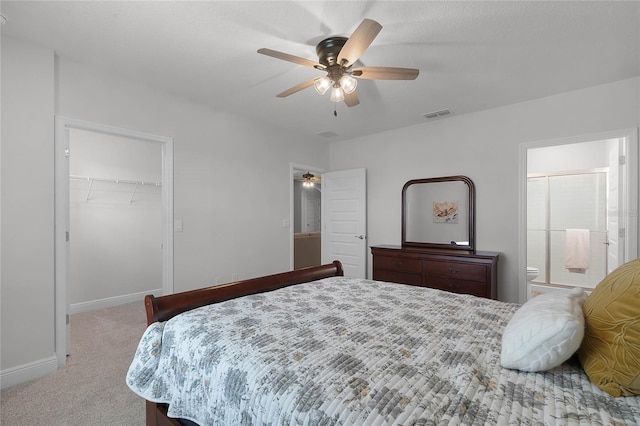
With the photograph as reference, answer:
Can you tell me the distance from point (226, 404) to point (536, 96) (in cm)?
402

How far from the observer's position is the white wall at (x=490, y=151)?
3.03m

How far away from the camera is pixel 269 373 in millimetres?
1059

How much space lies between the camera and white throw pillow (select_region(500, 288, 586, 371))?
100 centimetres

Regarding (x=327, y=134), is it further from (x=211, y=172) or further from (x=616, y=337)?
(x=616, y=337)

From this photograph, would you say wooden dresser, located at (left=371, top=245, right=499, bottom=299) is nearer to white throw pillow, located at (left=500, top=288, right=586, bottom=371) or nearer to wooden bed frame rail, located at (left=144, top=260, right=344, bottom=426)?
wooden bed frame rail, located at (left=144, top=260, right=344, bottom=426)

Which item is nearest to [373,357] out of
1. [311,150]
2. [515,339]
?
[515,339]

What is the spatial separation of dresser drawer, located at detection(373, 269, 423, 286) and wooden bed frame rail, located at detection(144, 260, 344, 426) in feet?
5.45

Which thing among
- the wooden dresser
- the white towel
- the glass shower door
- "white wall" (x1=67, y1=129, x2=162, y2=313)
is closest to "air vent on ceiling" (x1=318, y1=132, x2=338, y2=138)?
the wooden dresser

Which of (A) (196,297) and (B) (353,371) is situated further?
(A) (196,297)

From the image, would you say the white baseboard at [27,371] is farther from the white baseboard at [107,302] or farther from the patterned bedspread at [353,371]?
the white baseboard at [107,302]

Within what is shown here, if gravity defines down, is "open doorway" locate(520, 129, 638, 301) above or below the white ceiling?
below

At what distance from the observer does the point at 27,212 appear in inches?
90.4

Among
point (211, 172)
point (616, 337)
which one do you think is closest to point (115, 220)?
point (211, 172)

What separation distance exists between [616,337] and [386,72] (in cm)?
187
